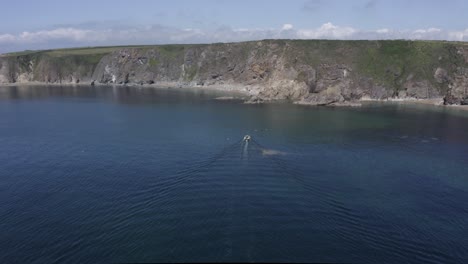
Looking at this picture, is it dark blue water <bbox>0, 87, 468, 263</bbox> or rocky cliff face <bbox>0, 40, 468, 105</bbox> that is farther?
rocky cliff face <bbox>0, 40, 468, 105</bbox>

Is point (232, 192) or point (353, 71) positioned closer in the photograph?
point (232, 192)

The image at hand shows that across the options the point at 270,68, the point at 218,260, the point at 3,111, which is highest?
the point at 270,68

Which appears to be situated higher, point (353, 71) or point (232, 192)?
point (353, 71)

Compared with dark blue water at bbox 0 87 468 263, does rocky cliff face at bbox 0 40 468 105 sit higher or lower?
higher

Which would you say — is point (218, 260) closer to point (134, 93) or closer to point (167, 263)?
point (167, 263)

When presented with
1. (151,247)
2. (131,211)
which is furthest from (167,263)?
(131,211)

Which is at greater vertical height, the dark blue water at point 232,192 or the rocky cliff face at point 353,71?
the rocky cliff face at point 353,71

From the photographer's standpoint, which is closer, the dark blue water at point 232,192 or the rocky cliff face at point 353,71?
the dark blue water at point 232,192

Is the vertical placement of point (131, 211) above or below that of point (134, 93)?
below
